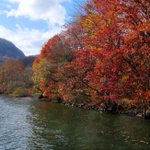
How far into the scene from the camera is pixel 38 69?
241ft

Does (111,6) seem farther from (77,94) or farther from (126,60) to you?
(77,94)

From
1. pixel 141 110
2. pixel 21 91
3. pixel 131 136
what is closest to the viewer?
pixel 131 136

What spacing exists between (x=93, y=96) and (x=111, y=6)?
29100 mm

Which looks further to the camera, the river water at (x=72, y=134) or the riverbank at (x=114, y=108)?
the riverbank at (x=114, y=108)

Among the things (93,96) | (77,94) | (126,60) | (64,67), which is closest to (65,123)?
(126,60)

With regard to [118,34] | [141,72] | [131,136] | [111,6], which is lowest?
[131,136]

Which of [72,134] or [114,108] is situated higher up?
[114,108]

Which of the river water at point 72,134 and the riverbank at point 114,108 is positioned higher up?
the riverbank at point 114,108

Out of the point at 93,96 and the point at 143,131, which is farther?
the point at 93,96

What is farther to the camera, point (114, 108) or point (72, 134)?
point (114, 108)

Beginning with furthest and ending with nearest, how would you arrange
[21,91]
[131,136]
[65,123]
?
1. [21,91]
2. [65,123]
3. [131,136]

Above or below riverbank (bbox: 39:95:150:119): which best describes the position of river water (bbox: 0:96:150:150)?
below

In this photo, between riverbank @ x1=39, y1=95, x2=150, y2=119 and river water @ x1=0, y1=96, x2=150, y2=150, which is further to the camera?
riverbank @ x1=39, y1=95, x2=150, y2=119

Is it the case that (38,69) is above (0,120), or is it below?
above
